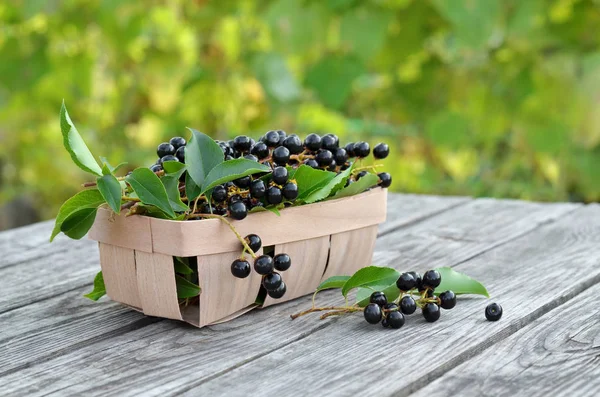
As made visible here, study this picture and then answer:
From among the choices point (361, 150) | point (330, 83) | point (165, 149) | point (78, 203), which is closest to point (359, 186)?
point (361, 150)

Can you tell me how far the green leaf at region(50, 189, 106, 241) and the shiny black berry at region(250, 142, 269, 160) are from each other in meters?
0.18

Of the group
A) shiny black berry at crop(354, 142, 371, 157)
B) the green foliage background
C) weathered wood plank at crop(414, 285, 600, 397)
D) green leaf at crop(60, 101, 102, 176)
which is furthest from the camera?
the green foliage background

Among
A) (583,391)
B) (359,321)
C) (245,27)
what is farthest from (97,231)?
(245,27)

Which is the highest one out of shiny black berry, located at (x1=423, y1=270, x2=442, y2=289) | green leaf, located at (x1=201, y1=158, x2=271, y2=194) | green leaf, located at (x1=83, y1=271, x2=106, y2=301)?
green leaf, located at (x1=201, y1=158, x2=271, y2=194)

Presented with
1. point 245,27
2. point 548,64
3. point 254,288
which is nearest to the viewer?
point 254,288

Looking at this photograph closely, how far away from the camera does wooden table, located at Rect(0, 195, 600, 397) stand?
0.78 metres

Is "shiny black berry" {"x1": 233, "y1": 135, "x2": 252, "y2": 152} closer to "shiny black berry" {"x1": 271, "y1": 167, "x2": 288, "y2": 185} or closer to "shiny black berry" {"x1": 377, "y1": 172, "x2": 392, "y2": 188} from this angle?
"shiny black berry" {"x1": 271, "y1": 167, "x2": 288, "y2": 185}

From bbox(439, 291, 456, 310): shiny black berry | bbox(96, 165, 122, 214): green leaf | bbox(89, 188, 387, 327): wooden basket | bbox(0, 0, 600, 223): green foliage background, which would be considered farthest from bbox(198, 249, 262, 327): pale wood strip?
bbox(0, 0, 600, 223): green foliage background

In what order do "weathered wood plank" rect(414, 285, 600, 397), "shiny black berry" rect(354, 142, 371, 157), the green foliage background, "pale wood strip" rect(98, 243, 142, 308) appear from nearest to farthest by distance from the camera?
"weathered wood plank" rect(414, 285, 600, 397) → "pale wood strip" rect(98, 243, 142, 308) → "shiny black berry" rect(354, 142, 371, 157) → the green foliage background

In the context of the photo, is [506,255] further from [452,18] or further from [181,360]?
[452,18]

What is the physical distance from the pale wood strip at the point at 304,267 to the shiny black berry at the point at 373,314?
12 cm

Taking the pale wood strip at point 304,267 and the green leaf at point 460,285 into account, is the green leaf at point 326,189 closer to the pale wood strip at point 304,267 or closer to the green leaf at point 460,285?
the pale wood strip at point 304,267

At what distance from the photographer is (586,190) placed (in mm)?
2592

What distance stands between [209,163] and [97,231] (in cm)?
16
